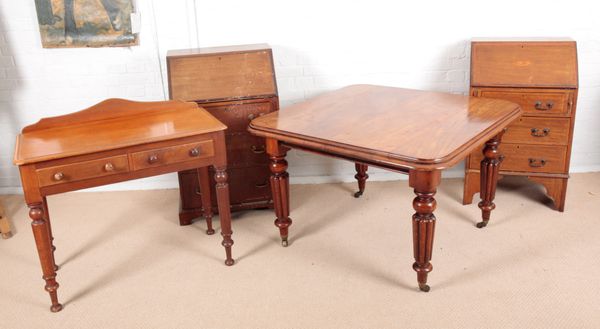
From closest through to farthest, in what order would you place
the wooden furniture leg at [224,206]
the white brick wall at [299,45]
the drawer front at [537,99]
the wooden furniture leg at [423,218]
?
the wooden furniture leg at [423,218]
the wooden furniture leg at [224,206]
the drawer front at [537,99]
the white brick wall at [299,45]

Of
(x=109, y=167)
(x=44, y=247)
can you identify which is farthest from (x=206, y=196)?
(x=44, y=247)

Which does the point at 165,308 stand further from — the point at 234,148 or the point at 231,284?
the point at 234,148

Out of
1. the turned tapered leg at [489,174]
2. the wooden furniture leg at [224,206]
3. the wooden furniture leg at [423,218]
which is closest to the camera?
the wooden furniture leg at [423,218]

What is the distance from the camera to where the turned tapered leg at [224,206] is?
301cm

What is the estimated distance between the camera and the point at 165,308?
9.30 ft

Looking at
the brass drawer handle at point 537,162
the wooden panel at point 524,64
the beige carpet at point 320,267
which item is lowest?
the beige carpet at point 320,267

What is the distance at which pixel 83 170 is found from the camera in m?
2.67

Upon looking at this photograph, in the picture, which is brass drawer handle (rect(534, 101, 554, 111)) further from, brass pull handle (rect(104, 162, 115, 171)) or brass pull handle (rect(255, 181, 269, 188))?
brass pull handle (rect(104, 162, 115, 171))

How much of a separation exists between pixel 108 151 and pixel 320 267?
1.25m

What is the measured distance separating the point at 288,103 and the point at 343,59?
1.60 feet

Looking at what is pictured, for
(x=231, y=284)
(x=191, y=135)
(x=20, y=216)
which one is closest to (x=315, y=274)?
(x=231, y=284)

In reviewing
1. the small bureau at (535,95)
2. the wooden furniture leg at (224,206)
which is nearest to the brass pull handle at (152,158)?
the wooden furniture leg at (224,206)

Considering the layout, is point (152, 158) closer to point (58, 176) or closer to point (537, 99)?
point (58, 176)

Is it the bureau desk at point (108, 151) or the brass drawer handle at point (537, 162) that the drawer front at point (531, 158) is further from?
the bureau desk at point (108, 151)
